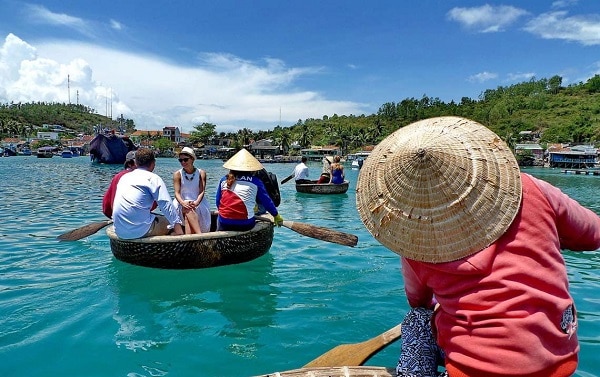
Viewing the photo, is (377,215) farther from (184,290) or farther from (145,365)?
(184,290)

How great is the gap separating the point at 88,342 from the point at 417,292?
319 centimetres

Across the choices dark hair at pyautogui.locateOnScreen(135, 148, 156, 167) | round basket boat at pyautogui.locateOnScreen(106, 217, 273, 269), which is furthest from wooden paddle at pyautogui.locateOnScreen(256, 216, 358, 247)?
dark hair at pyautogui.locateOnScreen(135, 148, 156, 167)

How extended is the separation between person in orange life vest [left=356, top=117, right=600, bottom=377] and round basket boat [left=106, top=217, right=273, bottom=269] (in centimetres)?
390

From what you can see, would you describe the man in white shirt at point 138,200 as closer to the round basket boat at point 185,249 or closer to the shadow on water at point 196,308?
the round basket boat at point 185,249

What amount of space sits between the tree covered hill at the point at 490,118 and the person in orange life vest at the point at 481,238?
300 feet

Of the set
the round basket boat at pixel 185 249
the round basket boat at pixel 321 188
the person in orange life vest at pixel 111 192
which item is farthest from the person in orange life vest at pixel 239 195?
the round basket boat at pixel 321 188

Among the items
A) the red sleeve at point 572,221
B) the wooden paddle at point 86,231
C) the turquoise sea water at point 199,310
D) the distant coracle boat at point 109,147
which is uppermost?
the distant coracle boat at point 109,147

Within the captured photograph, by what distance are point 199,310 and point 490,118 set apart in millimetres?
123578

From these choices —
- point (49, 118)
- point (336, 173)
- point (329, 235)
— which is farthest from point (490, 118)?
point (49, 118)

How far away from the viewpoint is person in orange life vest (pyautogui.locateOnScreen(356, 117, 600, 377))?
60.1 inches

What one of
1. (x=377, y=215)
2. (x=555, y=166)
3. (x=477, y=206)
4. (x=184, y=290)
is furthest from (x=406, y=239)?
(x=555, y=166)

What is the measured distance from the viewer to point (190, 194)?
6.35 m

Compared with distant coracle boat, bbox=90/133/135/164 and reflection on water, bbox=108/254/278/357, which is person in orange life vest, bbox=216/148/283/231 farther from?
distant coracle boat, bbox=90/133/135/164

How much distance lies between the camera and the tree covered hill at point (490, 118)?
94625 mm
